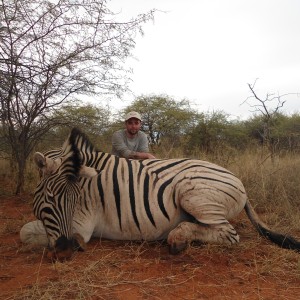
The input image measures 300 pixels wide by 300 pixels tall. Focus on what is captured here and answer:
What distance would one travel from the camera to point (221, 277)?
2.27 metres

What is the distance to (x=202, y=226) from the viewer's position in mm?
2750

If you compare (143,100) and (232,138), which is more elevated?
(143,100)

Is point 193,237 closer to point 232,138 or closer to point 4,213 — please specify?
point 4,213

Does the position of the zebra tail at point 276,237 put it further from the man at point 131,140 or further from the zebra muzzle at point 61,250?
the zebra muzzle at point 61,250

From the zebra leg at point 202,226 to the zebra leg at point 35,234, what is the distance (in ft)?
3.48

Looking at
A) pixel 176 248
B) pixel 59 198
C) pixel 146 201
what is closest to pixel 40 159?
pixel 59 198

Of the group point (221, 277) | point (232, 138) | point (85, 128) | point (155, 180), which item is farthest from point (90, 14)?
point (232, 138)

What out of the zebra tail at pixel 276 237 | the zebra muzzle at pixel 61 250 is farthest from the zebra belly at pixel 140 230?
the zebra tail at pixel 276 237

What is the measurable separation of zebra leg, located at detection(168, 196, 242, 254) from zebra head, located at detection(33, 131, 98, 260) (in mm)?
797

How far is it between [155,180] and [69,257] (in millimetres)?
978

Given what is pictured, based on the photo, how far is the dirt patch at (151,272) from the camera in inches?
78.4

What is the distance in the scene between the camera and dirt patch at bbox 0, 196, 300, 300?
199cm

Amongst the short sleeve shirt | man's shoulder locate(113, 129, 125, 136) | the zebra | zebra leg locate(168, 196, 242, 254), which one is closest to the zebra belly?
the zebra

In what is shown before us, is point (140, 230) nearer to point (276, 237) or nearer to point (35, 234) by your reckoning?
point (35, 234)
